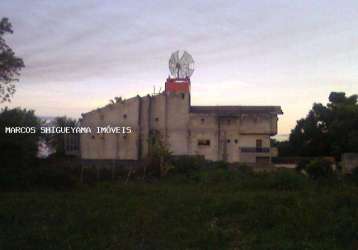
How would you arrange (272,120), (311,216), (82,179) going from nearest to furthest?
(311,216)
(82,179)
(272,120)

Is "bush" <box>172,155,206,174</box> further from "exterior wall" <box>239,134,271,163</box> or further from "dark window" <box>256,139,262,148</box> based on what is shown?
"dark window" <box>256,139,262,148</box>

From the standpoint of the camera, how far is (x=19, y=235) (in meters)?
9.25

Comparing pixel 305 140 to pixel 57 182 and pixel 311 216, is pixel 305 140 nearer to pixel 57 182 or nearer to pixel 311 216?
pixel 57 182

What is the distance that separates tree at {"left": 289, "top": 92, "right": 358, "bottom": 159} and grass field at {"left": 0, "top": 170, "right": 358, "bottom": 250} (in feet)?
66.8

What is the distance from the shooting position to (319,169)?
73.4 ft

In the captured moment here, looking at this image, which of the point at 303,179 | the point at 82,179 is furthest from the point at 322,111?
the point at 82,179

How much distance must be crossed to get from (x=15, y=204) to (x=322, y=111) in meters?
30.6

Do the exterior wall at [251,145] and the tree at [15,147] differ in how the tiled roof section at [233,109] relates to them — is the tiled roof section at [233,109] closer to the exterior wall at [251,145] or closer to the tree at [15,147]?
the exterior wall at [251,145]

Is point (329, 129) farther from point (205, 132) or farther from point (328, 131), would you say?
point (205, 132)

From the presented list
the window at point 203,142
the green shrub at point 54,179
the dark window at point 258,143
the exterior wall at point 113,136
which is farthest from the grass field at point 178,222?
the exterior wall at point 113,136

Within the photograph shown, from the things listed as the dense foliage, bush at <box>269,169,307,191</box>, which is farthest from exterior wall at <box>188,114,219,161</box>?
bush at <box>269,169,307,191</box>

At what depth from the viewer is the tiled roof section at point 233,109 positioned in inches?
1394

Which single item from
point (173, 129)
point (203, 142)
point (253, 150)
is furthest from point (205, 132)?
point (253, 150)

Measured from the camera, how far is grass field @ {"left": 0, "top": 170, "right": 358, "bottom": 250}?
866 cm
